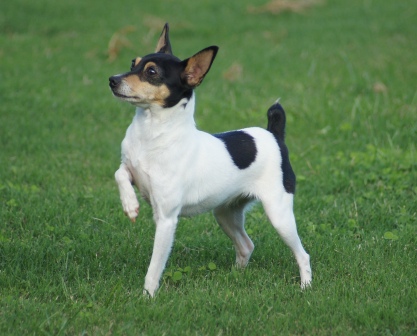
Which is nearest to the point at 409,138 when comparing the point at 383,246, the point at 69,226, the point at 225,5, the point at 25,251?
the point at 383,246

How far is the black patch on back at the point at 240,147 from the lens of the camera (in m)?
5.25

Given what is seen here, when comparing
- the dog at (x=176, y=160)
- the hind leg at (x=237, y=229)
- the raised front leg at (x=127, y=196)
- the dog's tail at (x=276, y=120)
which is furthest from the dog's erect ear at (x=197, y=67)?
the hind leg at (x=237, y=229)

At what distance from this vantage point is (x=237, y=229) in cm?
571

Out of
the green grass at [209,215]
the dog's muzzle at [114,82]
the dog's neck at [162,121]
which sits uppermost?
the dog's muzzle at [114,82]

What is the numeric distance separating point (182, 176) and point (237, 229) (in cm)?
94

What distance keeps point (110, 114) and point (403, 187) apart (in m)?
3.97

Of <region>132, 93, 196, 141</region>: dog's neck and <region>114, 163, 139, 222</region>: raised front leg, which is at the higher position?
<region>132, 93, 196, 141</region>: dog's neck

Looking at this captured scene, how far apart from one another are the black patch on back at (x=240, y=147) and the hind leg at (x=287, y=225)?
12.5 inches

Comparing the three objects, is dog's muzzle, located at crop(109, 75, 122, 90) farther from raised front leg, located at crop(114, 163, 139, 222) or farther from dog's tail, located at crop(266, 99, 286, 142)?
dog's tail, located at crop(266, 99, 286, 142)

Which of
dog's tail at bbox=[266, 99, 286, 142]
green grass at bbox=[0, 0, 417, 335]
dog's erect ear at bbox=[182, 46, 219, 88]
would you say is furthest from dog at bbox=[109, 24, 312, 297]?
green grass at bbox=[0, 0, 417, 335]

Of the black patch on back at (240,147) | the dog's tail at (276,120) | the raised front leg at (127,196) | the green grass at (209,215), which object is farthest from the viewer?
the dog's tail at (276,120)

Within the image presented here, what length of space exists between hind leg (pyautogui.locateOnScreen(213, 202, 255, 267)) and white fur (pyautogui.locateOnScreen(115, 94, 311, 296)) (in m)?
0.32

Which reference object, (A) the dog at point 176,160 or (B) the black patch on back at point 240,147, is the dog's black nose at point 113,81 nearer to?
(A) the dog at point 176,160

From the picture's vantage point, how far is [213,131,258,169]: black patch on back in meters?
5.25
